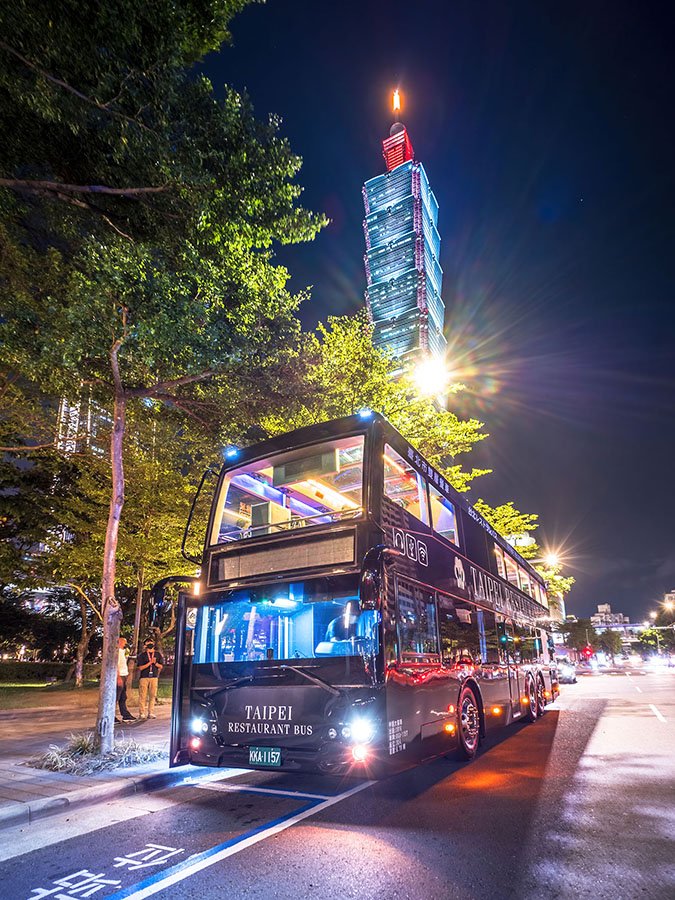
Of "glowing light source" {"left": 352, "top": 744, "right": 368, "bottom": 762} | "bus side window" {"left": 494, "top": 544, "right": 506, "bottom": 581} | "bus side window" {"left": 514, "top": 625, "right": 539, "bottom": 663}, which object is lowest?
"glowing light source" {"left": 352, "top": 744, "right": 368, "bottom": 762}

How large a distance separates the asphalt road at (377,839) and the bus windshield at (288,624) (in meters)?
1.58

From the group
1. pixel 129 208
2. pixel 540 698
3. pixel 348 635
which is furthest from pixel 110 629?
pixel 540 698

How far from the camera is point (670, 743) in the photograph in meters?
9.24

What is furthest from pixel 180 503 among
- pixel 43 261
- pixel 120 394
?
→ pixel 43 261

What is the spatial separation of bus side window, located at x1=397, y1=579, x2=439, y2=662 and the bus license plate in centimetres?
167

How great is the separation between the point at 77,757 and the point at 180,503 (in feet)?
35.0

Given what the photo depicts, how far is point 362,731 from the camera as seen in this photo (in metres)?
5.28

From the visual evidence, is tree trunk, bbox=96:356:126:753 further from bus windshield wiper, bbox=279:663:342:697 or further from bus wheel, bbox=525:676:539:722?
bus wheel, bbox=525:676:539:722

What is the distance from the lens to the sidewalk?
5754 millimetres

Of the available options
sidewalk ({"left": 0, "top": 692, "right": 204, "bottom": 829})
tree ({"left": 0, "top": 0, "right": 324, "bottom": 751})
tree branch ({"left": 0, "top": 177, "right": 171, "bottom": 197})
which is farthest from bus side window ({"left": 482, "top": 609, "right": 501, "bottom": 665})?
tree branch ({"left": 0, "top": 177, "right": 171, "bottom": 197})

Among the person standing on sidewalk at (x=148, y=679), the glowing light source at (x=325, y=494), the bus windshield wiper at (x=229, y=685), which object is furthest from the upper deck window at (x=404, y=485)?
the person standing on sidewalk at (x=148, y=679)

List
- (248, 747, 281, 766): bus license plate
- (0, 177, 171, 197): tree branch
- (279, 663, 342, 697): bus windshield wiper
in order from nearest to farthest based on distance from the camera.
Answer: (279, 663, 342, 697): bus windshield wiper < (248, 747, 281, 766): bus license plate < (0, 177, 171, 197): tree branch

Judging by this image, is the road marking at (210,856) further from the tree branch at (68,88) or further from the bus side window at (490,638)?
the tree branch at (68,88)

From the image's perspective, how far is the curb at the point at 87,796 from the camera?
18.0 feet
